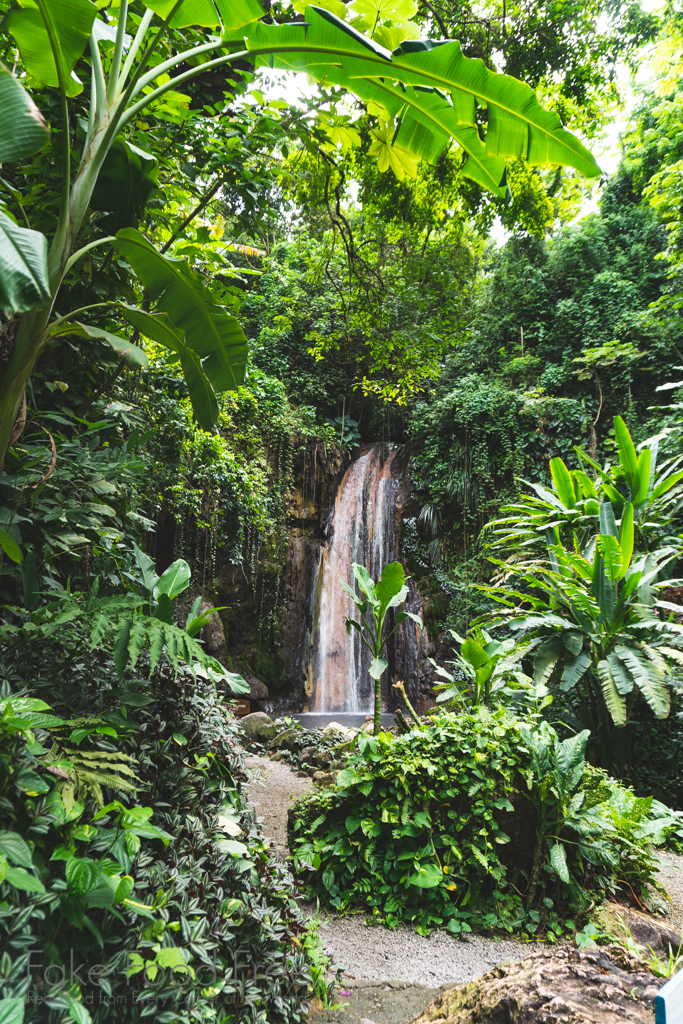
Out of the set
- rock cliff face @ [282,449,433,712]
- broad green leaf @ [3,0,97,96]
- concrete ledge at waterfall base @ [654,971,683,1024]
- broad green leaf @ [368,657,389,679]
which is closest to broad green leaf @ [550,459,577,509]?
broad green leaf @ [368,657,389,679]

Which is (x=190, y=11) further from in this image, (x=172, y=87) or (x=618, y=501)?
(x=618, y=501)

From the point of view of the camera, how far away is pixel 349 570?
11.3m

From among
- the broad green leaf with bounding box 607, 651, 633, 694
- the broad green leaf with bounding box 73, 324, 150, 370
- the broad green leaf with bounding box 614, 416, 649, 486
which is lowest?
the broad green leaf with bounding box 607, 651, 633, 694

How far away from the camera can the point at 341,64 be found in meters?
2.04

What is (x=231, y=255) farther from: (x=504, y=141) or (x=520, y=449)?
(x=504, y=141)

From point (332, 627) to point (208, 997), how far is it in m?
9.72

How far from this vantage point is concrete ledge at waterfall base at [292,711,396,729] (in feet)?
30.7

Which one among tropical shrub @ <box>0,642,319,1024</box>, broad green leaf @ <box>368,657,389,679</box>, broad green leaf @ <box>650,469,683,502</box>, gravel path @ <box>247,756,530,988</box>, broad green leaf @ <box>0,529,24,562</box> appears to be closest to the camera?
tropical shrub @ <box>0,642,319,1024</box>

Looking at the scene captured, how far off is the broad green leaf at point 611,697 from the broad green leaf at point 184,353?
409cm

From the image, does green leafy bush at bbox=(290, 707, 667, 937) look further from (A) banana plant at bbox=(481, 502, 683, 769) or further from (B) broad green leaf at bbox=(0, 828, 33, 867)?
(B) broad green leaf at bbox=(0, 828, 33, 867)

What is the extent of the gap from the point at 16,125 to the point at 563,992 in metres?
Answer: 2.73

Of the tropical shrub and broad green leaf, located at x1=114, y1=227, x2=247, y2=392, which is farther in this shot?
broad green leaf, located at x1=114, y1=227, x2=247, y2=392

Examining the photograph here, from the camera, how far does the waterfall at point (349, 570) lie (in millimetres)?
10516

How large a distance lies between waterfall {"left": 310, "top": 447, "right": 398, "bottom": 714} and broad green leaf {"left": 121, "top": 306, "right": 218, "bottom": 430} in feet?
27.8
